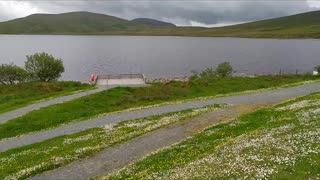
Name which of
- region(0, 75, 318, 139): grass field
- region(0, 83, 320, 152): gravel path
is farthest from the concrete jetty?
region(0, 83, 320, 152): gravel path

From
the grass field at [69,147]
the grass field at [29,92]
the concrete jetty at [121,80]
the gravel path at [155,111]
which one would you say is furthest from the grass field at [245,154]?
the concrete jetty at [121,80]

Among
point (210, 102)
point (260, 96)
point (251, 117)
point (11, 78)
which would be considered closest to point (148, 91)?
point (210, 102)

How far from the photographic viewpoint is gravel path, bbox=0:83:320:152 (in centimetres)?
3894

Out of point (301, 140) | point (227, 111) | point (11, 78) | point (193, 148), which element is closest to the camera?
point (301, 140)

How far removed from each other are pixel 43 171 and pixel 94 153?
4894mm

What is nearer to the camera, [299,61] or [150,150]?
[150,150]

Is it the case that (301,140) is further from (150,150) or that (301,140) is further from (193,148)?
(150,150)

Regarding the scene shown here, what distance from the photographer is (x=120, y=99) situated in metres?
59.4

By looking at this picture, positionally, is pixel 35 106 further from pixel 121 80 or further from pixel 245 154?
pixel 245 154

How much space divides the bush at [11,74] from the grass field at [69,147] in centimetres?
5798

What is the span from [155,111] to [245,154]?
25316 mm

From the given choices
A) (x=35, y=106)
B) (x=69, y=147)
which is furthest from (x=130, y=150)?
(x=35, y=106)

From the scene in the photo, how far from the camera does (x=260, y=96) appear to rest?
2217 inches

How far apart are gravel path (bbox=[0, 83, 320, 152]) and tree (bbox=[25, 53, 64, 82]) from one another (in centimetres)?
4875
